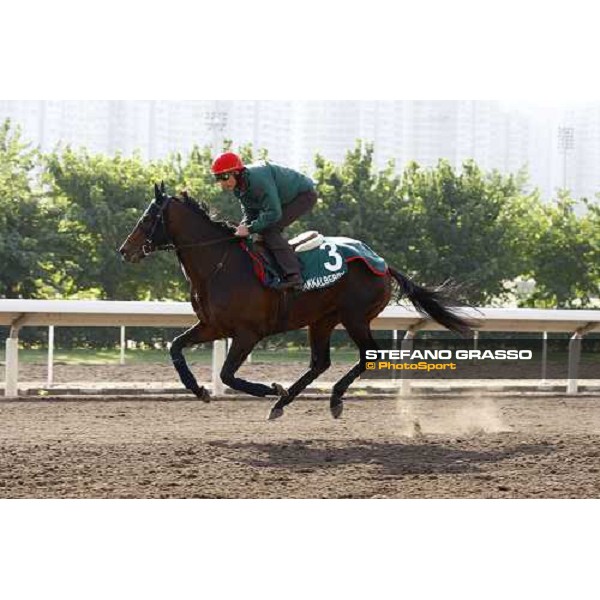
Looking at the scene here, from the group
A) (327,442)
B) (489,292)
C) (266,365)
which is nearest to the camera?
(327,442)

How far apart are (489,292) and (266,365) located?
5.57 meters

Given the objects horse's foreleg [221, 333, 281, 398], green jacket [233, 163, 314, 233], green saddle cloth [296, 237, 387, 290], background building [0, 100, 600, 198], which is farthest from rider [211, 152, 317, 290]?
background building [0, 100, 600, 198]

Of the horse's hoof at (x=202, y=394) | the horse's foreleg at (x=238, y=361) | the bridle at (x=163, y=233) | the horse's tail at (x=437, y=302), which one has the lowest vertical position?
the horse's hoof at (x=202, y=394)

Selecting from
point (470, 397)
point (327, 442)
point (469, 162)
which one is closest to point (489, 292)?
point (469, 162)

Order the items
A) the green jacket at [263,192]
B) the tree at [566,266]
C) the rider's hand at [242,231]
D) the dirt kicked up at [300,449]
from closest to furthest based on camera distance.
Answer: the dirt kicked up at [300,449] < the green jacket at [263,192] < the rider's hand at [242,231] < the tree at [566,266]

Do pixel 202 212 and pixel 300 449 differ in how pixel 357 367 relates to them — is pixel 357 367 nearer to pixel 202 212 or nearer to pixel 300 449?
pixel 300 449

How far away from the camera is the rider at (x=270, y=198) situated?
7.13 meters

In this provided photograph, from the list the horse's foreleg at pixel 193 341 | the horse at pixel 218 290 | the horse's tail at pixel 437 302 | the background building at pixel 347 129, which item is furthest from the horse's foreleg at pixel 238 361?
the background building at pixel 347 129

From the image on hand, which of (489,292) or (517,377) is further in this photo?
(489,292)

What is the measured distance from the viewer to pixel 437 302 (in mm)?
8516

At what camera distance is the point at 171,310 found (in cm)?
1003

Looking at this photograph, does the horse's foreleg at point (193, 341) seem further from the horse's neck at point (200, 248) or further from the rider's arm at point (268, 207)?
the rider's arm at point (268, 207)

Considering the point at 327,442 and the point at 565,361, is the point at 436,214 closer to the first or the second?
the point at 565,361

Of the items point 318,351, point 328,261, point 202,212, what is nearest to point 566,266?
point 318,351
